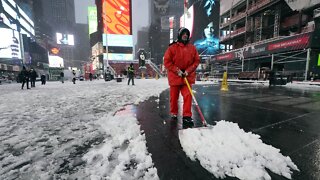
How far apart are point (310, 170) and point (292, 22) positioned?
31437 millimetres

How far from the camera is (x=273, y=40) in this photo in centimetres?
2264

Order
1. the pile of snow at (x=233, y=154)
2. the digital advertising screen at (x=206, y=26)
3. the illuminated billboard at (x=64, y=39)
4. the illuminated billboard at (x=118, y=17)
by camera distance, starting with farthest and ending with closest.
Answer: the illuminated billboard at (x=64, y=39) < the illuminated billboard at (x=118, y=17) < the digital advertising screen at (x=206, y=26) < the pile of snow at (x=233, y=154)

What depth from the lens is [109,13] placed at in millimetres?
70875

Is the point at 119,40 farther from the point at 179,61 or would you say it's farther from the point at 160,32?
the point at 160,32

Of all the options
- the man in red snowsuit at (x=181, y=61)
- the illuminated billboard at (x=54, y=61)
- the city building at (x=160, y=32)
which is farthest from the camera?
the city building at (x=160, y=32)

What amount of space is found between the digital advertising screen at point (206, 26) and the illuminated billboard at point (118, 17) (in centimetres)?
3223

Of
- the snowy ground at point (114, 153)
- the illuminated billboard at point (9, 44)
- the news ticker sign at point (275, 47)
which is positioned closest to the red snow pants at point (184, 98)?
the snowy ground at point (114, 153)

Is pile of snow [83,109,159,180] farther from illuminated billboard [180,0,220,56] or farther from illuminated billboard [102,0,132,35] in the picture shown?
illuminated billboard [102,0,132,35]

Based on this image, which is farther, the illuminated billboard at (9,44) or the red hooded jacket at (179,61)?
the illuminated billboard at (9,44)

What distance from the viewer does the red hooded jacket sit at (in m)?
3.66

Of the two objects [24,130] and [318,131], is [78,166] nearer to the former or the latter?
[24,130]

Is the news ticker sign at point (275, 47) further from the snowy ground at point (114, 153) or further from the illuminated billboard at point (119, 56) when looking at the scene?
the illuminated billboard at point (119, 56)

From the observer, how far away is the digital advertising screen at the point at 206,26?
48875 mm

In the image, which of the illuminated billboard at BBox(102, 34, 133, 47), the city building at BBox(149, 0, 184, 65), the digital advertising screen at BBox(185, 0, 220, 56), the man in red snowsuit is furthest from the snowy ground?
the city building at BBox(149, 0, 184, 65)
